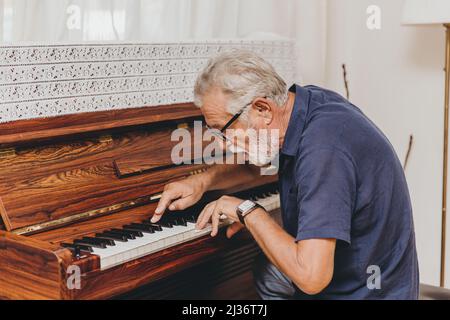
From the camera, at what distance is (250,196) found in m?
2.44

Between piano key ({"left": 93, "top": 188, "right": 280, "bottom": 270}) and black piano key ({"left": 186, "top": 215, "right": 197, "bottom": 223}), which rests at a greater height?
black piano key ({"left": 186, "top": 215, "right": 197, "bottom": 223})

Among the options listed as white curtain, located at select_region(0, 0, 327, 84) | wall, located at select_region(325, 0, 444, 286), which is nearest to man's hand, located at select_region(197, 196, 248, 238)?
white curtain, located at select_region(0, 0, 327, 84)

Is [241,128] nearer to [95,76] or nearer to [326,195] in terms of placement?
[326,195]

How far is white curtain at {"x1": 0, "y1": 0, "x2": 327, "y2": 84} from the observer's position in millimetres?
2361

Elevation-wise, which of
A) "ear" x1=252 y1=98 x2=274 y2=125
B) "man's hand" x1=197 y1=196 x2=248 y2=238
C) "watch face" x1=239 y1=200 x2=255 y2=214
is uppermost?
"ear" x1=252 y1=98 x2=274 y2=125

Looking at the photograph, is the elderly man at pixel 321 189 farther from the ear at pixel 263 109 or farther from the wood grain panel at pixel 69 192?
the wood grain panel at pixel 69 192

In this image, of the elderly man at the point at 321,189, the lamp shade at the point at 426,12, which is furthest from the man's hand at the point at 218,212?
the lamp shade at the point at 426,12

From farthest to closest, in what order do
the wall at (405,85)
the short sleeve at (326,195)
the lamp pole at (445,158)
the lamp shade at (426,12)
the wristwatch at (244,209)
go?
the wall at (405,85) → the lamp pole at (445,158) → the lamp shade at (426,12) → the wristwatch at (244,209) → the short sleeve at (326,195)

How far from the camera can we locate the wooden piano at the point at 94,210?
5.66ft

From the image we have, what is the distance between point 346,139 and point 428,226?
1878 millimetres

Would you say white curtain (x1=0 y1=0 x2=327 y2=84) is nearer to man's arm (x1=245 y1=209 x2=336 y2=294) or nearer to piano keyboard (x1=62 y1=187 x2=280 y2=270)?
piano keyboard (x1=62 y1=187 x2=280 y2=270)

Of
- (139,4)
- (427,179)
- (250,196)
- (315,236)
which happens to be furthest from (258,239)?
(427,179)

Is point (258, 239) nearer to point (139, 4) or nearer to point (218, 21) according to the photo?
point (139, 4)

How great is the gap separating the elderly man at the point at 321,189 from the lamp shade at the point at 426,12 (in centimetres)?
102
